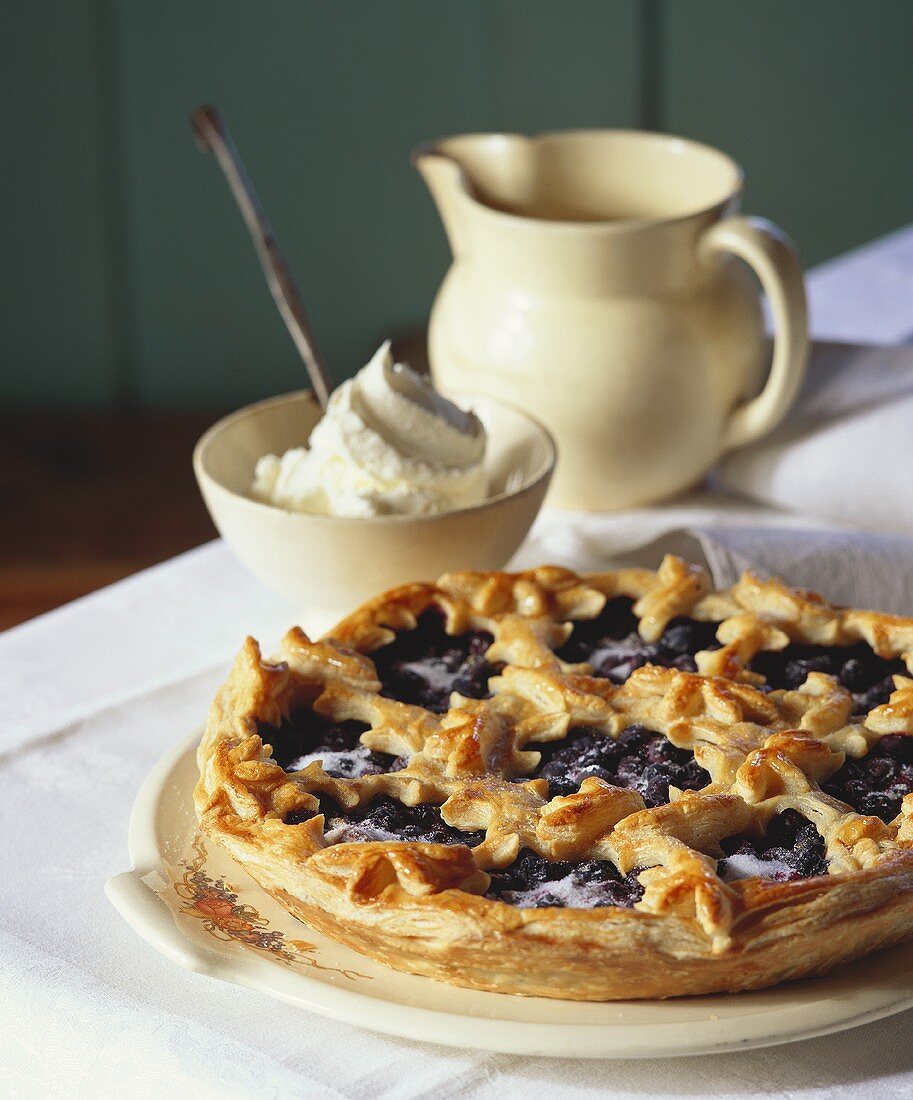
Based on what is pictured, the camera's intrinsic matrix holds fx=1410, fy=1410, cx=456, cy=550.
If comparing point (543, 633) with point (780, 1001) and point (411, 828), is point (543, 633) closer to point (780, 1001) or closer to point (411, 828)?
point (411, 828)

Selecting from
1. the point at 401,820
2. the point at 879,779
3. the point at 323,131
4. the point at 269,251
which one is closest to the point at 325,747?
the point at 401,820

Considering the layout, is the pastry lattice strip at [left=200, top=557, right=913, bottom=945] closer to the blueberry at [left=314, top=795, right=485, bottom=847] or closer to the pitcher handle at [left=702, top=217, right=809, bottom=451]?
the blueberry at [left=314, top=795, right=485, bottom=847]

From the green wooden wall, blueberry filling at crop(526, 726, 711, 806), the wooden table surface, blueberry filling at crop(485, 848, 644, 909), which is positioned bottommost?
the wooden table surface

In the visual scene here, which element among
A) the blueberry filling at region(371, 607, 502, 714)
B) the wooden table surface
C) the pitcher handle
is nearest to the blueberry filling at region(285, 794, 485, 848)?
the blueberry filling at region(371, 607, 502, 714)

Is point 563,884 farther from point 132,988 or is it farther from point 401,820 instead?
point 132,988

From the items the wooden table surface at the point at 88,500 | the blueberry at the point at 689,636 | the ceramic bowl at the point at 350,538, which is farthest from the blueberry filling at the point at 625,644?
the wooden table surface at the point at 88,500

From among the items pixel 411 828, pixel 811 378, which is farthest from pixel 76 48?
pixel 411 828

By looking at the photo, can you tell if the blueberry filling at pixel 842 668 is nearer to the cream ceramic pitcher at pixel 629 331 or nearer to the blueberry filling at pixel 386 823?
the blueberry filling at pixel 386 823
